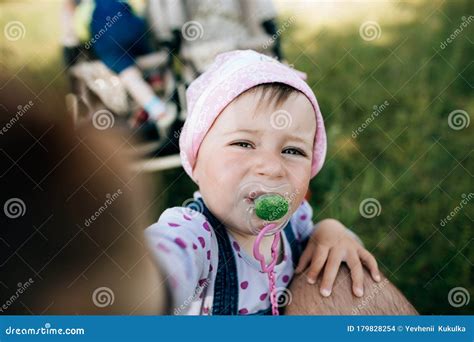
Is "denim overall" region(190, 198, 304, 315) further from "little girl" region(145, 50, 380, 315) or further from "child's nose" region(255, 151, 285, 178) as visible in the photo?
"child's nose" region(255, 151, 285, 178)

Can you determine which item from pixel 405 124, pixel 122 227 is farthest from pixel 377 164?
pixel 122 227

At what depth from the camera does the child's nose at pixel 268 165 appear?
158cm

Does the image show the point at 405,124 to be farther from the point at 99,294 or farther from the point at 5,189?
the point at 5,189

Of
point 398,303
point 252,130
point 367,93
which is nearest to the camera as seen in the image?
point 252,130

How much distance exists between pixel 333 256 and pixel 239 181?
0.32 metres

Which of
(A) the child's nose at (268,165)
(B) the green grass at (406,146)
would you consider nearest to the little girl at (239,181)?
(A) the child's nose at (268,165)

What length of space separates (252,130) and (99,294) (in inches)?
23.1

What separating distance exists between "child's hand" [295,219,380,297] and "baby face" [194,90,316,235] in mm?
186

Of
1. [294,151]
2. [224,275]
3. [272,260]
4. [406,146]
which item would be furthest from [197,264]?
[406,146]

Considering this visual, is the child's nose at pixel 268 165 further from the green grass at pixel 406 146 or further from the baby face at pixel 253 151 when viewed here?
the green grass at pixel 406 146

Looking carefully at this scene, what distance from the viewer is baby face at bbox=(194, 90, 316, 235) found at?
1.58 meters

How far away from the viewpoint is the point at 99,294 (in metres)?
1.79

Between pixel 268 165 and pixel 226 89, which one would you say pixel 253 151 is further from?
pixel 226 89

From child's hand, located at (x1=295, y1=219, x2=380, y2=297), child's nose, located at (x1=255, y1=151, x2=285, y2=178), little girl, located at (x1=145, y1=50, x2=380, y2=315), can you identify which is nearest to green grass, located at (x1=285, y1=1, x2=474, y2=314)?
child's hand, located at (x1=295, y1=219, x2=380, y2=297)
